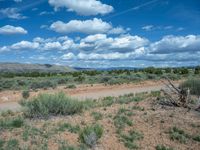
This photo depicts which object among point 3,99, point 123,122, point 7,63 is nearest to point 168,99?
point 123,122

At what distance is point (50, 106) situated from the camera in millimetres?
12602

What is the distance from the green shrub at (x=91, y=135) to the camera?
9.23m

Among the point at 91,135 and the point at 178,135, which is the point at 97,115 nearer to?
the point at 91,135

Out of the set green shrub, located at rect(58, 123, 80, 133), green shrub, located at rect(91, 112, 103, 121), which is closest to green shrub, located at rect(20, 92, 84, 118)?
green shrub, located at rect(91, 112, 103, 121)

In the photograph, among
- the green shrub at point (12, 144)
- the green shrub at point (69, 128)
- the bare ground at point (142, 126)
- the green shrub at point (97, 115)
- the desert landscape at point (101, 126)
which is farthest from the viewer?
the green shrub at point (97, 115)

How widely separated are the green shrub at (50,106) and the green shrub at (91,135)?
2.95 metres

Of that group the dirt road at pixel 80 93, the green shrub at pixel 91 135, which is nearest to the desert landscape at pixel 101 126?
the green shrub at pixel 91 135

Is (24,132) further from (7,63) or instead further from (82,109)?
(7,63)

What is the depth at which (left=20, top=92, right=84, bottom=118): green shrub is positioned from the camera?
1234 cm

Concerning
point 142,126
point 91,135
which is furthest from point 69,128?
point 142,126

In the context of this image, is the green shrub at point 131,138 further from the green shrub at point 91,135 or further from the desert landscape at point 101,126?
the green shrub at point 91,135

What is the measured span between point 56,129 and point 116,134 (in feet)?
6.25

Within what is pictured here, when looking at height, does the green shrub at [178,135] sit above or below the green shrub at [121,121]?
below

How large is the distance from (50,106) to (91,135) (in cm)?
370
